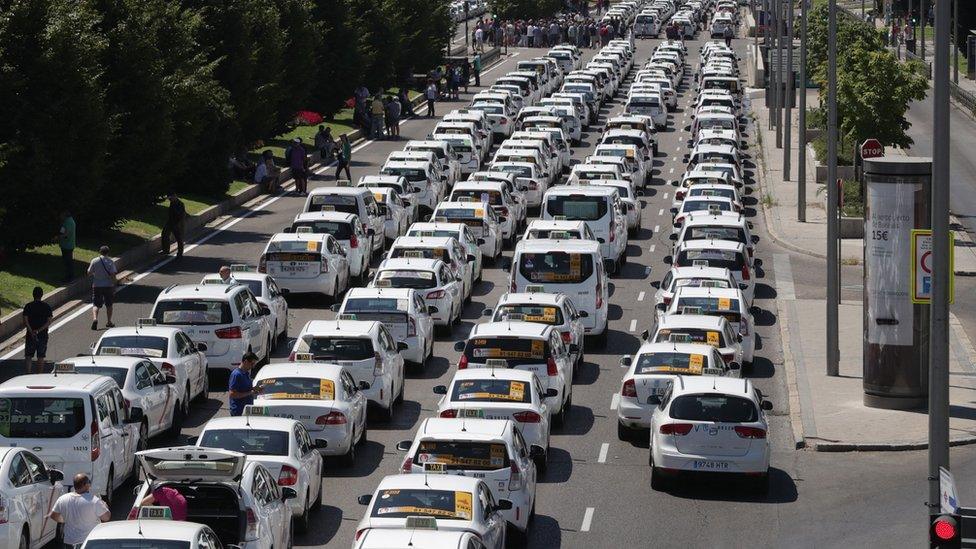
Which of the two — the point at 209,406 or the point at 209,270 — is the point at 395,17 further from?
the point at 209,406

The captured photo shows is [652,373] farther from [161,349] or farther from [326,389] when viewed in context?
[161,349]

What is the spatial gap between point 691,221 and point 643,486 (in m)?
15.3

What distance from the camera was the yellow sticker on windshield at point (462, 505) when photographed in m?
18.7

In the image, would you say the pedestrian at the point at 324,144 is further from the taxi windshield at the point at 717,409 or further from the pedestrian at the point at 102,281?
the taxi windshield at the point at 717,409

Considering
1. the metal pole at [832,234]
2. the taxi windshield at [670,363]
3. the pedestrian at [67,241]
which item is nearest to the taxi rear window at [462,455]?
the taxi windshield at [670,363]

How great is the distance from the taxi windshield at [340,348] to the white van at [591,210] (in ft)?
45.0

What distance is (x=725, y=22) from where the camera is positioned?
123 metres

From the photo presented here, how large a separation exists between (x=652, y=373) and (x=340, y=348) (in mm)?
4717

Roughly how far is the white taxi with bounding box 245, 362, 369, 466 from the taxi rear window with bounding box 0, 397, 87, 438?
2.79m

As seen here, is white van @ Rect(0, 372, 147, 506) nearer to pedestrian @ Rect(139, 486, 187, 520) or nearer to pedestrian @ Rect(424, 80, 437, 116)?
pedestrian @ Rect(139, 486, 187, 520)

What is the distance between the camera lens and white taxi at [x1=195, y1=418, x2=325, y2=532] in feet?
70.2

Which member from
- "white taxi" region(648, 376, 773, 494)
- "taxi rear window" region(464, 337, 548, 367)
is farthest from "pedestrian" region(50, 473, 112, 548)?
"taxi rear window" region(464, 337, 548, 367)

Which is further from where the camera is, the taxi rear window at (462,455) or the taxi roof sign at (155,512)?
the taxi rear window at (462,455)

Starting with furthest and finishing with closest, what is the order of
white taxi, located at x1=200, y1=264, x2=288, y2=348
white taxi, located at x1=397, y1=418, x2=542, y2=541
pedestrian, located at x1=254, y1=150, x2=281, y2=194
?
pedestrian, located at x1=254, y1=150, x2=281, y2=194 → white taxi, located at x1=200, y1=264, x2=288, y2=348 → white taxi, located at x1=397, y1=418, x2=542, y2=541
